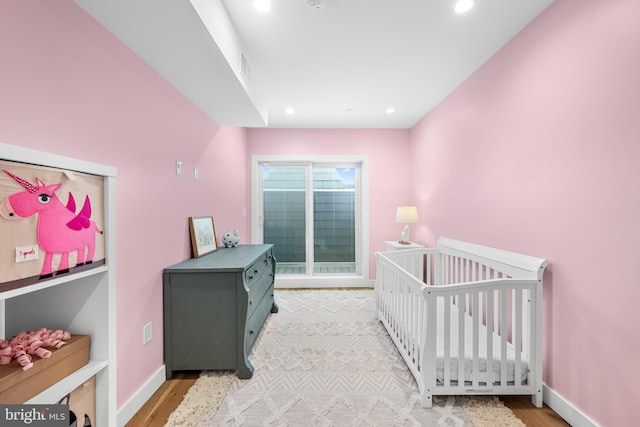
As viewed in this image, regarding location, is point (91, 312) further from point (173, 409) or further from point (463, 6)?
point (463, 6)

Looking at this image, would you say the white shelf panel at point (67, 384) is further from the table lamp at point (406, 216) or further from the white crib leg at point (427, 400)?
the table lamp at point (406, 216)

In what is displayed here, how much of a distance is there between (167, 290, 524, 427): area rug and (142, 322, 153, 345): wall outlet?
0.44m

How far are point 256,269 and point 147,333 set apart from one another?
0.84 metres

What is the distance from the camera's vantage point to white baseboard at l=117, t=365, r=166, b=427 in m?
1.44

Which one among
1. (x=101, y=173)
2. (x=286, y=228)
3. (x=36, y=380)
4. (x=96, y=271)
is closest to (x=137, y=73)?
(x=101, y=173)

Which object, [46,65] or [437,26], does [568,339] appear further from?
[46,65]

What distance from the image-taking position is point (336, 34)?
1848 millimetres

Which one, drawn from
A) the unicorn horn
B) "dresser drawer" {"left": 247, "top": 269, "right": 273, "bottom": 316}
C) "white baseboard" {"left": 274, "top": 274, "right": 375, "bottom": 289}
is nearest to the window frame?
"white baseboard" {"left": 274, "top": 274, "right": 375, "bottom": 289}

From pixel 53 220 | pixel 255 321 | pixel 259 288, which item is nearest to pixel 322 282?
pixel 259 288

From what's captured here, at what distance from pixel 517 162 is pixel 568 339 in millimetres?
1133

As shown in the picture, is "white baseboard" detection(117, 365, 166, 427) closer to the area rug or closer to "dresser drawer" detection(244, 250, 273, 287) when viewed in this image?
the area rug

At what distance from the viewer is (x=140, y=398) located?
5.16 ft

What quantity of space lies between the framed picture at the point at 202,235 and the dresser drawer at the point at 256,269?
0.50m

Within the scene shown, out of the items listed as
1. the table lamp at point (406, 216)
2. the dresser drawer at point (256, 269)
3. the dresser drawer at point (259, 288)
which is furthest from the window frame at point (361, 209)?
the dresser drawer at point (256, 269)
